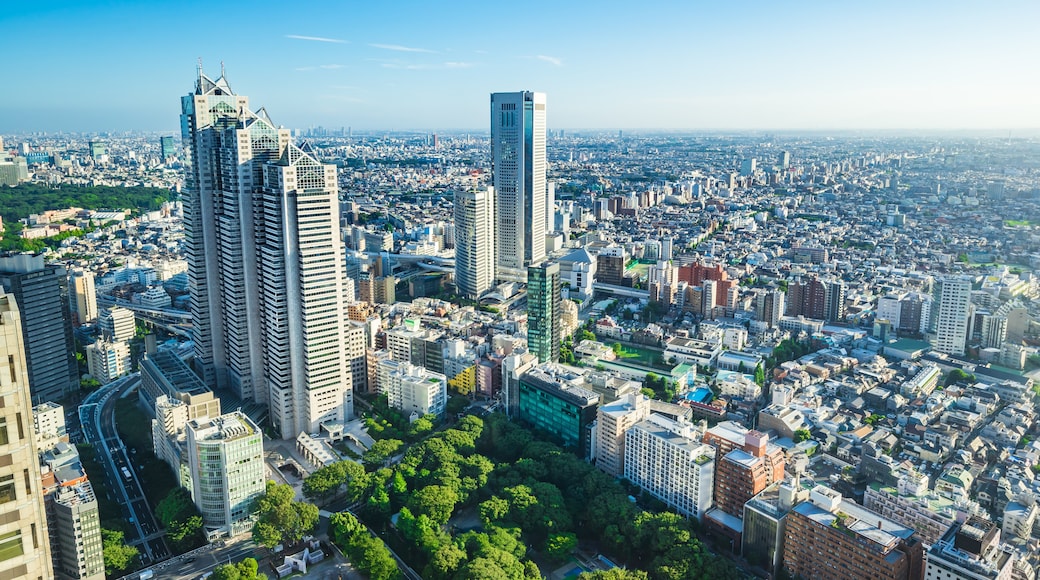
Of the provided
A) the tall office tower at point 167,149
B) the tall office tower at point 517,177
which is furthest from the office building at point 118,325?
the tall office tower at point 167,149

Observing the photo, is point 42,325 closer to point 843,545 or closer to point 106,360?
point 106,360

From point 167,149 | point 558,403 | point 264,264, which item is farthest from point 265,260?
point 167,149

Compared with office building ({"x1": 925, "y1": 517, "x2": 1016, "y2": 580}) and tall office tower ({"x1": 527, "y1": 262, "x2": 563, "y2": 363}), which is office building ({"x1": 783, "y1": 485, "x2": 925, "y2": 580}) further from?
tall office tower ({"x1": 527, "y1": 262, "x2": 563, "y2": 363})

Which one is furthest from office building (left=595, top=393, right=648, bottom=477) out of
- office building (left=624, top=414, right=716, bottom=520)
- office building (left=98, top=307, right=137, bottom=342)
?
office building (left=98, top=307, right=137, bottom=342)

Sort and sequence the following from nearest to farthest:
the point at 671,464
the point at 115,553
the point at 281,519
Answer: the point at 115,553
the point at 281,519
the point at 671,464

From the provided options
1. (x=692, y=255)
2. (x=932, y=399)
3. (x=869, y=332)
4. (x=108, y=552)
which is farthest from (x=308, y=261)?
(x=692, y=255)

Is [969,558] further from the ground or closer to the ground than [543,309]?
closer to the ground
